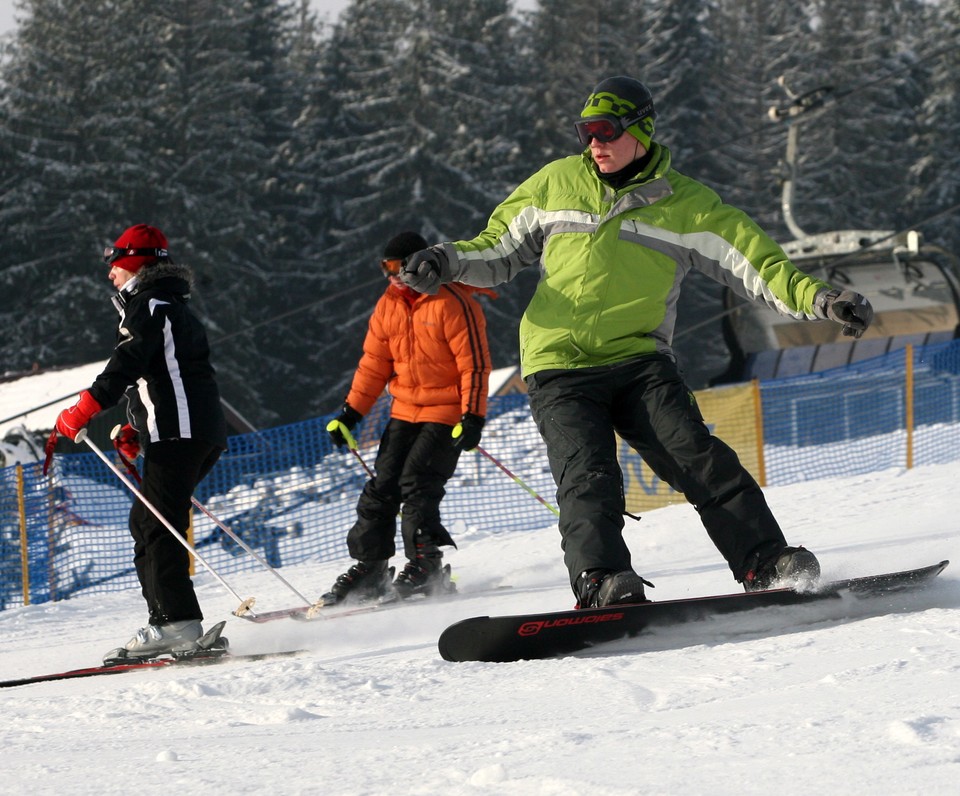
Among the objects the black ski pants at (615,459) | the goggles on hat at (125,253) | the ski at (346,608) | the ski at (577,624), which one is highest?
the goggles on hat at (125,253)

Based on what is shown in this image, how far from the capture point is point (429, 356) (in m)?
5.95

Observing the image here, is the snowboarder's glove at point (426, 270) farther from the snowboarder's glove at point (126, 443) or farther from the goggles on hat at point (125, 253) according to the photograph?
the snowboarder's glove at point (126, 443)

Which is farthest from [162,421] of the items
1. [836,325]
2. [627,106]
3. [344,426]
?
[836,325]

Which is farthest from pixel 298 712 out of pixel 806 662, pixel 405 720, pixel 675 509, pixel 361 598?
pixel 675 509

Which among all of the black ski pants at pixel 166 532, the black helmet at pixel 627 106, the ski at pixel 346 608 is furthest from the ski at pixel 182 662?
the black helmet at pixel 627 106

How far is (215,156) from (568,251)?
35.0 metres

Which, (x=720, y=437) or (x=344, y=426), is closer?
(x=344, y=426)

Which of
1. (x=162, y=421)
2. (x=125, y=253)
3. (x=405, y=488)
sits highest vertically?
(x=125, y=253)

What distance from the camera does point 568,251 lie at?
4023mm

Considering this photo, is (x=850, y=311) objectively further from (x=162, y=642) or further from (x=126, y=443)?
(x=126, y=443)

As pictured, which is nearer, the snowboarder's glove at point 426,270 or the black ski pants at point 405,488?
the snowboarder's glove at point 426,270

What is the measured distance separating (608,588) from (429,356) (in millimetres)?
2479

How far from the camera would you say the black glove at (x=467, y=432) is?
5.66 m

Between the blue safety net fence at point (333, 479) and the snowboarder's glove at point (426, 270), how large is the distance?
10.6 ft
